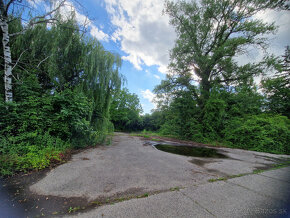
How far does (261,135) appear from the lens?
710 centimetres

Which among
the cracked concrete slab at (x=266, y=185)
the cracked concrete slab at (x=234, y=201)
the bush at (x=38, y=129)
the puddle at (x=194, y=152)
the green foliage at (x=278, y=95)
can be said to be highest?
the green foliage at (x=278, y=95)

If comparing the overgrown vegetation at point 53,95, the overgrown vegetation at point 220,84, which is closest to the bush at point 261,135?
the overgrown vegetation at point 220,84

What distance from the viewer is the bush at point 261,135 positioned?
675 cm

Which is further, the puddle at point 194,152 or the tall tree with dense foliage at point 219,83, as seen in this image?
the tall tree with dense foliage at point 219,83

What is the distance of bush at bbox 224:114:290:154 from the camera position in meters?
6.75

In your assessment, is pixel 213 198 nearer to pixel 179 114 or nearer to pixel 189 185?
pixel 189 185

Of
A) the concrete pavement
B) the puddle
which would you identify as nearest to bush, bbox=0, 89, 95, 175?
the concrete pavement

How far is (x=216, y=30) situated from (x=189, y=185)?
51.4 ft

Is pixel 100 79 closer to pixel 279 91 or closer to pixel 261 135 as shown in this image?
pixel 261 135

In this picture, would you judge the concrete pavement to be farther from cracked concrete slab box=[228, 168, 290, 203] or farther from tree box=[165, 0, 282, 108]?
tree box=[165, 0, 282, 108]

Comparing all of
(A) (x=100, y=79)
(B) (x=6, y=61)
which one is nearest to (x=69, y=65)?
(A) (x=100, y=79)

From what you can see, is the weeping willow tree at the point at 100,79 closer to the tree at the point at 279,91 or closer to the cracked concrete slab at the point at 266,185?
the cracked concrete slab at the point at 266,185

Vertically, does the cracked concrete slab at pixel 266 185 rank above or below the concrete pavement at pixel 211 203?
below

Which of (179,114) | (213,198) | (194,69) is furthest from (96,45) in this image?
(194,69)
